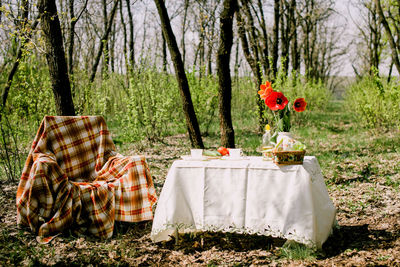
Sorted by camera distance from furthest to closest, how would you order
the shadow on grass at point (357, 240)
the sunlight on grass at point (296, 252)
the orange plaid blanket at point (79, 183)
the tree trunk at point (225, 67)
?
the tree trunk at point (225, 67), the orange plaid blanket at point (79, 183), the shadow on grass at point (357, 240), the sunlight on grass at point (296, 252)

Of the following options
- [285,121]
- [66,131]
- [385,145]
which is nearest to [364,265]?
[285,121]

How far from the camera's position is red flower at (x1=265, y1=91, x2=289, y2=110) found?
337 cm

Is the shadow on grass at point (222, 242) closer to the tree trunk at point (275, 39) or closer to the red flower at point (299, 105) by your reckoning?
the red flower at point (299, 105)

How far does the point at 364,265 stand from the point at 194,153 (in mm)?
1762

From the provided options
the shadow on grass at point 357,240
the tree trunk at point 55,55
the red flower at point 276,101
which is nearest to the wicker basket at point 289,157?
the red flower at point 276,101

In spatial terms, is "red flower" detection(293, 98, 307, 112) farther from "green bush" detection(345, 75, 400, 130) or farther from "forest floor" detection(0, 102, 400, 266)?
"green bush" detection(345, 75, 400, 130)

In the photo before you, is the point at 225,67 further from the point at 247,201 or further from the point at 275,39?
the point at 275,39

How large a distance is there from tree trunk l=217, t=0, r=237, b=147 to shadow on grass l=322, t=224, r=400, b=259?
308 centimetres

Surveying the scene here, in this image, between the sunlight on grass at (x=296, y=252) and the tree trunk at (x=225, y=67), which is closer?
the sunlight on grass at (x=296, y=252)

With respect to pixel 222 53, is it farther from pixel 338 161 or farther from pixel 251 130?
pixel 251 130

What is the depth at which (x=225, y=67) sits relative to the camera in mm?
6355

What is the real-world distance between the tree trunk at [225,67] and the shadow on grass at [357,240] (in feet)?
10.1

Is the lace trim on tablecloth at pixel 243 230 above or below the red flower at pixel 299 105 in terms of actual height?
below

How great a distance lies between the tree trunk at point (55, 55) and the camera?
5.36m
